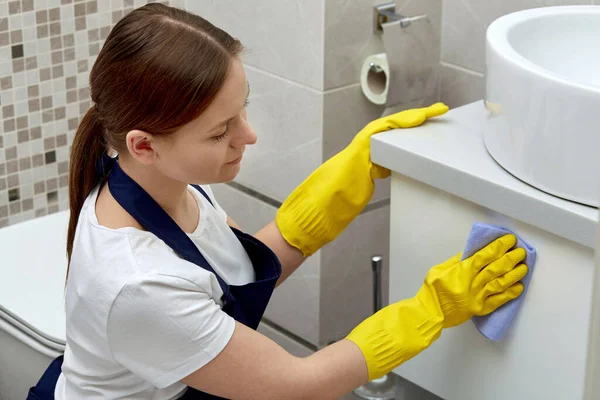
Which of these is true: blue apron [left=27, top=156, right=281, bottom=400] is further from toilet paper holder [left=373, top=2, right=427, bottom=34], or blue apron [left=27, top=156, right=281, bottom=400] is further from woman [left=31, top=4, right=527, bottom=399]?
toilet paper holder [left=373, top=2, right=427, bottom=34]

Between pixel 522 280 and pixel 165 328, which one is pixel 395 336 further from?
pixel 165 328

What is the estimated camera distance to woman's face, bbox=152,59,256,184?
118cm

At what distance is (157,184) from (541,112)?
1.74 ft

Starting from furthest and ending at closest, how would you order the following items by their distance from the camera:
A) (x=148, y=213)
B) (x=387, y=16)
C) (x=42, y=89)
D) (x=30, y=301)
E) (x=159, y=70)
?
(x=42, y=89) < (x=387, y=16) < (x=30, y=301) < (x=148, y=213) < (x=159, y=70)

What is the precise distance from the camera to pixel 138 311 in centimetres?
116

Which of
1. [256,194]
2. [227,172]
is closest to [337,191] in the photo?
[227,172]

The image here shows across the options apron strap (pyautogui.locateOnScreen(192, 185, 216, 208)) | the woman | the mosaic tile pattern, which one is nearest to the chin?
the woman

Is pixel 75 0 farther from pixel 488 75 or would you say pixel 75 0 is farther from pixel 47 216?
pixel 488 75

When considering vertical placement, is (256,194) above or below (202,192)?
below

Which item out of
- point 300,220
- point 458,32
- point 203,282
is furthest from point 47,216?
point 458,32

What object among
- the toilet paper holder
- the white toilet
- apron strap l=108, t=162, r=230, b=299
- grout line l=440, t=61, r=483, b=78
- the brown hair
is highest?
the brown hair

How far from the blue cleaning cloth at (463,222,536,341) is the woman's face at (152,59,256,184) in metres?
0.33

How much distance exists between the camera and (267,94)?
1924 millimetres

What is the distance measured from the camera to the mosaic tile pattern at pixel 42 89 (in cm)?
186
